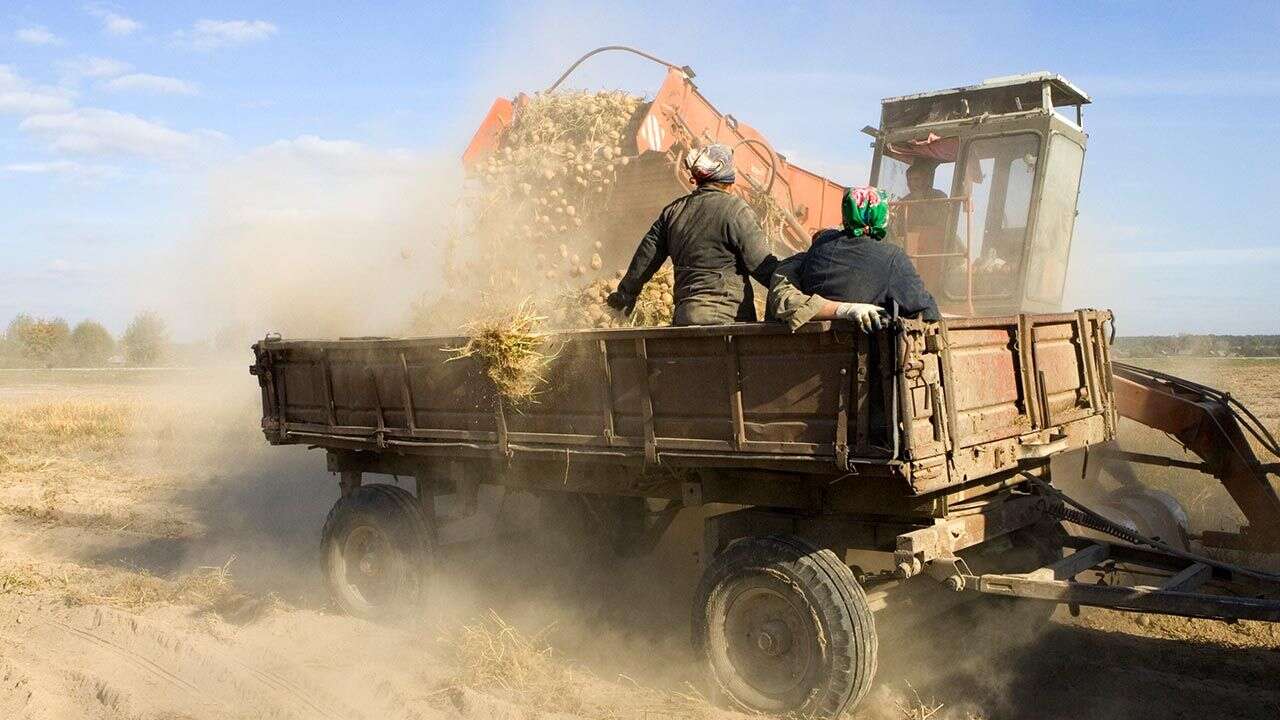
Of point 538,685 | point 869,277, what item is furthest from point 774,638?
point 869,277

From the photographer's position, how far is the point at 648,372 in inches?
214

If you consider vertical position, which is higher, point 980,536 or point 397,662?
point 980,536

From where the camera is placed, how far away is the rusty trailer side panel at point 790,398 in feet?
15.1

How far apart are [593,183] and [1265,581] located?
5735 millimetres

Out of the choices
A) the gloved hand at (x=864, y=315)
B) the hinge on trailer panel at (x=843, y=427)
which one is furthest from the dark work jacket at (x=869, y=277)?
the hinge on trailer panel at (x=843, y=427)

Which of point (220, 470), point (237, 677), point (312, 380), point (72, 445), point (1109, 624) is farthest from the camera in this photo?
point (72, 445)

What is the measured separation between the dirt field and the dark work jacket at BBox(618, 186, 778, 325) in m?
1.63

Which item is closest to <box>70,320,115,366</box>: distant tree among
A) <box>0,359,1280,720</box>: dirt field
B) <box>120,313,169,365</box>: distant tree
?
<box>120,313,169,365</box>: distant tree

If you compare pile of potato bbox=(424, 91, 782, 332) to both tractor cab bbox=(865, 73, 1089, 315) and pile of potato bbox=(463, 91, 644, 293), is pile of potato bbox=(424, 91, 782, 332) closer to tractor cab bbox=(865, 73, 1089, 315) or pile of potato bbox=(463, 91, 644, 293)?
pile of potato bbox=(463, 91, 644, 293)

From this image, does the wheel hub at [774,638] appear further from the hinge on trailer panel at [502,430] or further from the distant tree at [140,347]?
the distant tree at [140,347]

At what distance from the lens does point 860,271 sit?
5.27 m

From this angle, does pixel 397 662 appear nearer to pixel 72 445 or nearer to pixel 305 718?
pixel 305 718

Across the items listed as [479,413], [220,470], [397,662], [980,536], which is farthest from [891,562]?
[220,470]

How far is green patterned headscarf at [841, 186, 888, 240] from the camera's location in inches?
212
